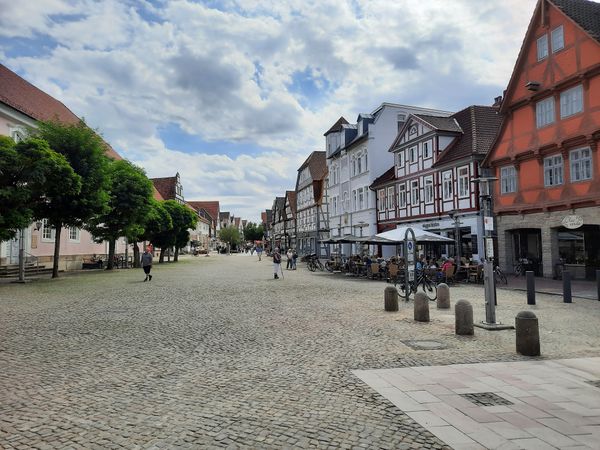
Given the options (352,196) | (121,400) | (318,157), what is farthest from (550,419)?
(318,157)

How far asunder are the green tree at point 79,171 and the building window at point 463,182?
69.7 feet

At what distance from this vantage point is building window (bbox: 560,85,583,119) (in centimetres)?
2112

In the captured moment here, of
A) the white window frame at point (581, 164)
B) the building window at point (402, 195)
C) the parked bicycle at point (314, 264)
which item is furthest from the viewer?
the building window at point (402, 195)

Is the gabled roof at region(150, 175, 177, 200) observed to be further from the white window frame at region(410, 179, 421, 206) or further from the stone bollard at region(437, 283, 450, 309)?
the stone bollard at region(437, 283, 450, 309)

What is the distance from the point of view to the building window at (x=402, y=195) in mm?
36312

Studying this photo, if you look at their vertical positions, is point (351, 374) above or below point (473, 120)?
below

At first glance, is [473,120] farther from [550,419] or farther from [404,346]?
[550,419]

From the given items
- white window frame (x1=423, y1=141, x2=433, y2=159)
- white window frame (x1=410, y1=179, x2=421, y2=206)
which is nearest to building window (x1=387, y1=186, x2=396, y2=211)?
white window frame (x1=410, y1=179, x2=421, y2=206)

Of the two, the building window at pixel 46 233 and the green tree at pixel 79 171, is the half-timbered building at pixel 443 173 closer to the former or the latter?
the green tree at pixel 79 171

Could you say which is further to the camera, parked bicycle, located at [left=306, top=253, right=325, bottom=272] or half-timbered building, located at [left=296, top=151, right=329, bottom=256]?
half-timbered building, located at [left=296, top=151, right=329, bottom=256]

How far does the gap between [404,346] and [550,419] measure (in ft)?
12.2

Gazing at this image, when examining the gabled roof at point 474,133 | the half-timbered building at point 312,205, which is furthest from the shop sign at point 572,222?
the half-timbered building at point 312,205

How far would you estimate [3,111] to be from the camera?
95.0ft

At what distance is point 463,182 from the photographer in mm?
29078
